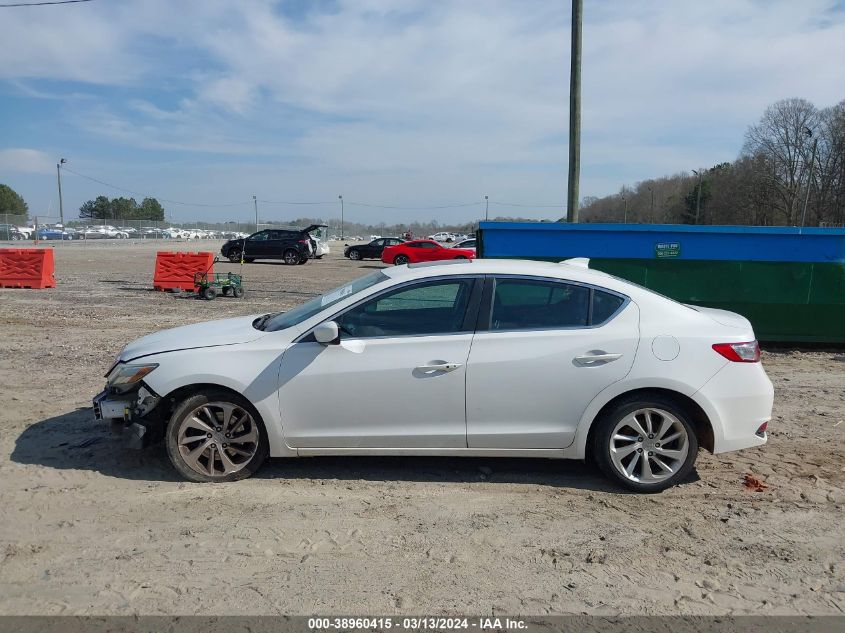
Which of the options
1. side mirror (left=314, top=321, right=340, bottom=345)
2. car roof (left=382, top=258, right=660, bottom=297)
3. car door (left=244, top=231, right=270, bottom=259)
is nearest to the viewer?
side mirror (left=314, top=321, right=340, bottom=345)

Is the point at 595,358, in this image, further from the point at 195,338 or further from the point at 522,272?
the point at 195,338

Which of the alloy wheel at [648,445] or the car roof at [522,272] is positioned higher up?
the car roof at [522,272]

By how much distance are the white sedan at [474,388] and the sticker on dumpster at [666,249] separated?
572 cm

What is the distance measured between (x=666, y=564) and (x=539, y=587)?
788 millimetres

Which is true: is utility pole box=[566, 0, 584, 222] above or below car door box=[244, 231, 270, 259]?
above

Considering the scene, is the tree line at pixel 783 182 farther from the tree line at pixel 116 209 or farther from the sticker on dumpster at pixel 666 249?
the tree line at pixel 116 209

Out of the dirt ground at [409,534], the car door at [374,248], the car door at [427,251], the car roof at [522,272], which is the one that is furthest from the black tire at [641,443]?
the car door at [374,248]

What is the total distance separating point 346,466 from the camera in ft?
16.9

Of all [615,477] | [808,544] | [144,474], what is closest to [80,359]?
[144,474]

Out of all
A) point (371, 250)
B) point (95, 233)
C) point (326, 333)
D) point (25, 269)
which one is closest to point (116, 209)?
point (95, 233)

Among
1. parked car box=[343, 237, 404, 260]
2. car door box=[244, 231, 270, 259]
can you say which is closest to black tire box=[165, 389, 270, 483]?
car door box=[244, 231, 270, 259]

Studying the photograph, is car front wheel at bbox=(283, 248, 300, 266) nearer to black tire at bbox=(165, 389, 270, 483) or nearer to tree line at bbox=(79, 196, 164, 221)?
black tire at bbox=(165, 389, 270, 483)

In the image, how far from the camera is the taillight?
15.2 ft

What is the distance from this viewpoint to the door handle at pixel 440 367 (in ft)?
15.1
